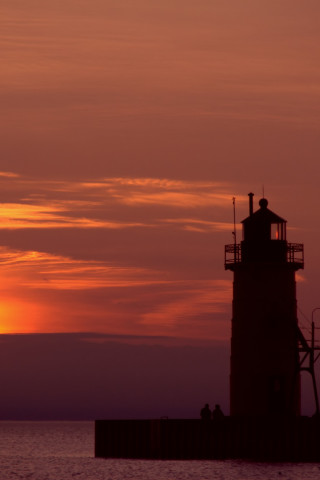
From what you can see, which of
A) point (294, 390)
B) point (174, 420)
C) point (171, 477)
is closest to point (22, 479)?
point (171, 477)

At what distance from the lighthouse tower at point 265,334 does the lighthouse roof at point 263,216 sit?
1.30 metres

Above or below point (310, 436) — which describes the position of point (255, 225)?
above

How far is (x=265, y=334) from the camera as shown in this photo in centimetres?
6225

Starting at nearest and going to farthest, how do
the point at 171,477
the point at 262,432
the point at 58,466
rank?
the point at 262,432
the point at 171,477
the point at 58,466

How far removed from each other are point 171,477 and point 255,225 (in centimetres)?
1558

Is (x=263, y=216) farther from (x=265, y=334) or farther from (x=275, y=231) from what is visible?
(x=265, y=334)

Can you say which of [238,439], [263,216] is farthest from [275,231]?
[238,439]

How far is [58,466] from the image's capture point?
8631 centimetres

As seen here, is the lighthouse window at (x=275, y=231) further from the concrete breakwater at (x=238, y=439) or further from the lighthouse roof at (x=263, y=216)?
the concrete breakwater at (x=238, y=439)

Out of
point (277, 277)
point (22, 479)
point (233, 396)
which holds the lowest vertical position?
point (22, 479)

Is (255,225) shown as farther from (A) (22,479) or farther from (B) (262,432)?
(A) (22,479)

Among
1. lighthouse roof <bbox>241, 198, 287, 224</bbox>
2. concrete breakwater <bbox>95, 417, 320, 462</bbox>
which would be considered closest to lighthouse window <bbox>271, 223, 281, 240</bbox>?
lighthouse roof <bbox>241, 198, 287, 224</bbox>

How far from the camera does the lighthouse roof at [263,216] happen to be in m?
63.7

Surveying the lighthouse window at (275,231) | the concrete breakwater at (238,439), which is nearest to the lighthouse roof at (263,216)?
the lighthouse window at (275,231)
